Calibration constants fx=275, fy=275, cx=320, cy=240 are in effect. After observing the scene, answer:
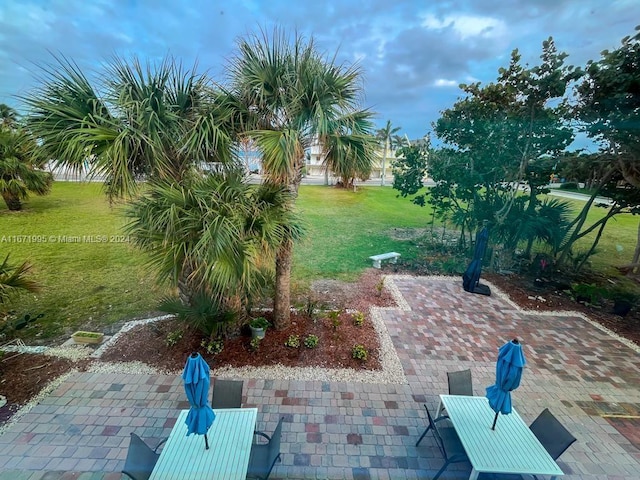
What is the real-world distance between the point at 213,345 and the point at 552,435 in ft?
17.1

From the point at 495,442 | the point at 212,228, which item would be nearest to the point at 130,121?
the point at 212,228

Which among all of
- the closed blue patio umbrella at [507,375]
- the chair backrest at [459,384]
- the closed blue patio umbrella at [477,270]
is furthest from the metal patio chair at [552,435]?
the closed blue patio umbrella at [477,270]

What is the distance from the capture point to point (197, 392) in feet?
9.39

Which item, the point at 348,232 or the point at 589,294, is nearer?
the point at 589,294

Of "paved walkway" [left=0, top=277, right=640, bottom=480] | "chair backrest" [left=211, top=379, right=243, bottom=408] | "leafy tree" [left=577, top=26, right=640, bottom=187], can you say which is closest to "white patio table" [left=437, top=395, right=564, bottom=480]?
"paved walkway" [left=0, top=277, right=640, bottom=480]

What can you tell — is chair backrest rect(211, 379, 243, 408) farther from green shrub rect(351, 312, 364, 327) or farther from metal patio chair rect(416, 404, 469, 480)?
green shrub rect(351, 312, 364, 327)

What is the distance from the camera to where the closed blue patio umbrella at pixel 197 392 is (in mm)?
2824

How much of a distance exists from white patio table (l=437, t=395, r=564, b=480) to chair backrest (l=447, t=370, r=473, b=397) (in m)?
0.15

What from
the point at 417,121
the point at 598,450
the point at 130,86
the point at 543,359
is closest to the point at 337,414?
the point at 598,450

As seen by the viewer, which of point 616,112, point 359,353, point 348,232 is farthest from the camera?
point 348,232

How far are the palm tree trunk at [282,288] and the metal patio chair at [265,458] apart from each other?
8.88 feet

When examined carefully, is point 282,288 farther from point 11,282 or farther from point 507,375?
point 11,282

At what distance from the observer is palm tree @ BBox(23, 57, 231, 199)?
12.9ft

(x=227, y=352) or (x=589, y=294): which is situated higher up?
(x=589, y=294)
